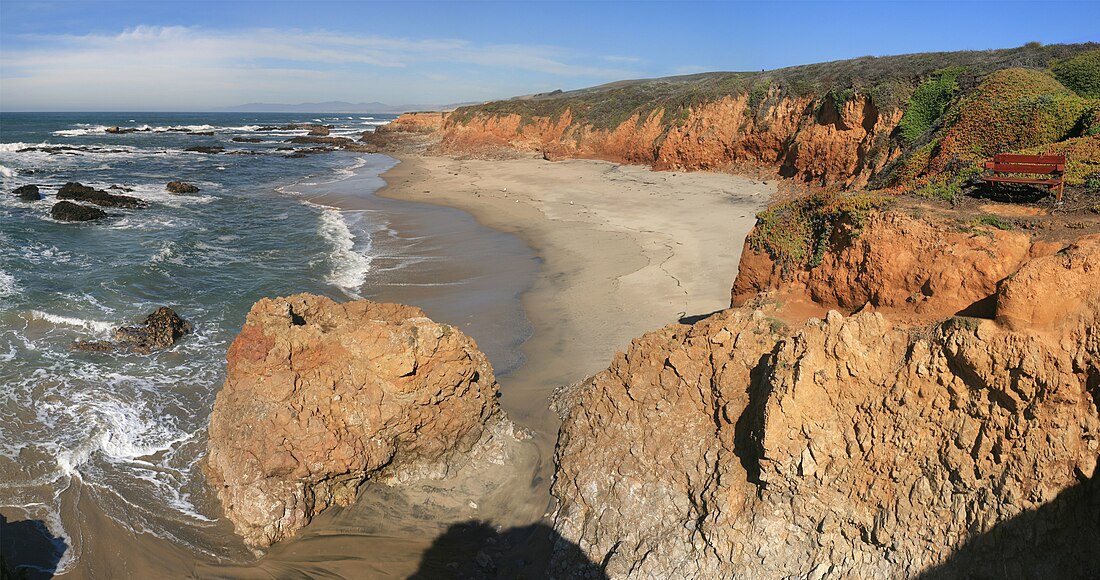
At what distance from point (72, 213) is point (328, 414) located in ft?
77.8

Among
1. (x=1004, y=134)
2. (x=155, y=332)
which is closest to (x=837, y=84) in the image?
(x=1004, y=134)

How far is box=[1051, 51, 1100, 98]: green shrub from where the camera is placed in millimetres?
15875

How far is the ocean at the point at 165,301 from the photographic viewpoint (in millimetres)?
8078

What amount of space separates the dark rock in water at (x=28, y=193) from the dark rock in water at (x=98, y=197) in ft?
3.22

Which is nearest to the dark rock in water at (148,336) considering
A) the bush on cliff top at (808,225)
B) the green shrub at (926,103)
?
the bush on cliff top at (808,225)

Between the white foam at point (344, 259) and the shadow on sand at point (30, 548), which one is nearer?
the shadow on sand at point (30, 548)

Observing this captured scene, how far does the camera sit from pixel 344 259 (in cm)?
1936

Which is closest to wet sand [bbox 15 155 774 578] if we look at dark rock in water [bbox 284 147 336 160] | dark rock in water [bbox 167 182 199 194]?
dark rock in water [bbox 167 182 199 194]

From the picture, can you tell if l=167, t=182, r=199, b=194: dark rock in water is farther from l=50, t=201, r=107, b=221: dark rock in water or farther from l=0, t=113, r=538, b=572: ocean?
l=50, t=201, r=107, b=221: dark rock in water

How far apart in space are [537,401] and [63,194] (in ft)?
99.1

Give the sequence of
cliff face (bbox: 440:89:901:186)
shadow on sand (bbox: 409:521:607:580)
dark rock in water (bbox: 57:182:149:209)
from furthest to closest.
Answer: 1. dark rock in water (bbox: 57:182:149:209)
2. cliff face (bbox: 440:89:901:186)
3. shadow on sand (bbox: 409:521:607:580)

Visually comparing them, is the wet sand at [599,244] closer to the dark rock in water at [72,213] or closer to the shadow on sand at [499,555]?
the shadow on sand at [499,555]

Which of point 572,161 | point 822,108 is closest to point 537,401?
point 822,108

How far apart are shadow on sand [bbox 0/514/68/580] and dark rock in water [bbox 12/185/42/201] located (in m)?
28.5
